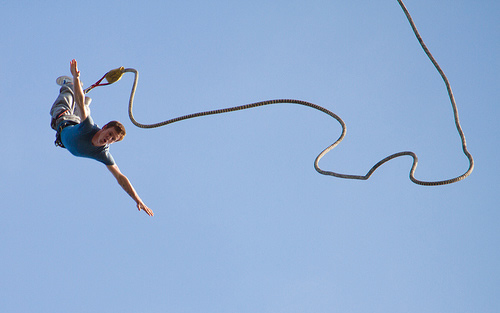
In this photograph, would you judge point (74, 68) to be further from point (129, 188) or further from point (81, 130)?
point (129, 188)

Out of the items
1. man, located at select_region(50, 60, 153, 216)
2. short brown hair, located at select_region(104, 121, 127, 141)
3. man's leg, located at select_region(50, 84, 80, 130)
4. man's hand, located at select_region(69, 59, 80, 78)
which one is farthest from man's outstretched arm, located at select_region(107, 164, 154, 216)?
man's hand, located at select_region(69, 59, 80, 78)

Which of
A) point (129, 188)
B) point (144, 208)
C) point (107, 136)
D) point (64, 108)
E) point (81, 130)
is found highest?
point (64, 108)

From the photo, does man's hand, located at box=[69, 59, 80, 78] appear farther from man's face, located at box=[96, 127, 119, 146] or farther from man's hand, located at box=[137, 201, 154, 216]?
man's hand, located at box=[137, 201, 154, 216]

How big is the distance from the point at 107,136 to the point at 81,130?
0.41 m

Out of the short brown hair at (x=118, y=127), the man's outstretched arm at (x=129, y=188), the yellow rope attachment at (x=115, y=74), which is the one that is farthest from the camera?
the man's outstretched arm at (x=129, y=188)

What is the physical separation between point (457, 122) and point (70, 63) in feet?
16.0

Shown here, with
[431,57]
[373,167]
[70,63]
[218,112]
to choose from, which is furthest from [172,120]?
[431,57]

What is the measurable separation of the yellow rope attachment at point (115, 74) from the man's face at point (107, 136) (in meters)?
1.20

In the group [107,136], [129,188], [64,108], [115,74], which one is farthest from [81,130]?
[129,188]

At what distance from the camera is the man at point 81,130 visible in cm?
853

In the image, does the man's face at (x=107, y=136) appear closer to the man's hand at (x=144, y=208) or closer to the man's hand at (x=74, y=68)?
the man's hand at (x=74, y=68)

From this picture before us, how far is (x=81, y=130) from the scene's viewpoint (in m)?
8.70

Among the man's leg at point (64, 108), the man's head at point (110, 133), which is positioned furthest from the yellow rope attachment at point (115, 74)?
the man's head at point (110, 133)

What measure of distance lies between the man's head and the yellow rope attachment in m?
1.20
